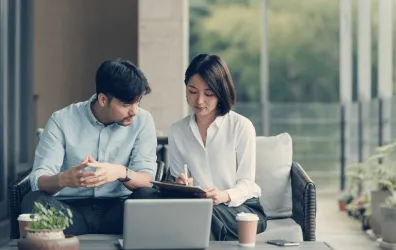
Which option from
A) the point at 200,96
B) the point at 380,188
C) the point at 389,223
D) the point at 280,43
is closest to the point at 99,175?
the point at 200,96

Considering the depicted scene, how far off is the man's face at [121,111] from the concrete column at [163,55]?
7.44ft

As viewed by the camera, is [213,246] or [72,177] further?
[72,177]

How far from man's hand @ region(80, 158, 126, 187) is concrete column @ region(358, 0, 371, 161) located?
4759 mm

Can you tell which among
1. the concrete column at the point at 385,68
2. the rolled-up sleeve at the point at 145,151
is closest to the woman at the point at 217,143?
the rolled-up sleeve at the point at 145,151

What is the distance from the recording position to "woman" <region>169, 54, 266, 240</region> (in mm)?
3182

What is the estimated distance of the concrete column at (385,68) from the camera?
621 cm

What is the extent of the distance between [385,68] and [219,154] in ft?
10.8

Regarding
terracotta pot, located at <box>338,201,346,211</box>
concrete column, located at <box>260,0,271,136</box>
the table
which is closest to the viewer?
the table

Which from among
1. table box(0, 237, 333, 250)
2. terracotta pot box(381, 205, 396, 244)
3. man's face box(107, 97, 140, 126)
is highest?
man's face box(107, 97, 140, 126)

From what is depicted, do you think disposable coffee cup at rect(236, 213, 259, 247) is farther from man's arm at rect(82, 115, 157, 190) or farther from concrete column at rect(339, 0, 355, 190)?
concrete column at rect(339, 0, 355, 190)

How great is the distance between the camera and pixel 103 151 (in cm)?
317

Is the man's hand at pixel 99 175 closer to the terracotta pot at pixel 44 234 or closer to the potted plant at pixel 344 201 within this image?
the terracotta pot at pixel 44 234

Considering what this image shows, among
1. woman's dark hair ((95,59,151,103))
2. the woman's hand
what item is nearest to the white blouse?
the woman's hand

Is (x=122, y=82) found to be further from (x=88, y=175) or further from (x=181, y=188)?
(x=181, y=188)
